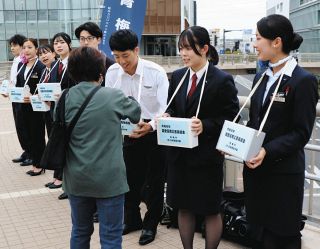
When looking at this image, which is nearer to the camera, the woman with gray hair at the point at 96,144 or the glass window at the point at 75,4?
the woman with gray hair at the point at 96,144

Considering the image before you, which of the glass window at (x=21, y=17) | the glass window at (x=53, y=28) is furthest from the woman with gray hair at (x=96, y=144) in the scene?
the glass window at (x=21, y=17)

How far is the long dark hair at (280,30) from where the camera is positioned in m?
2.33

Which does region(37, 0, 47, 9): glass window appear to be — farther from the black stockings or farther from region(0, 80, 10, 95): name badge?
the black stockings

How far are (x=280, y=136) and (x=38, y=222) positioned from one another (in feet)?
9.22

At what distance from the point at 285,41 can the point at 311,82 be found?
278mm

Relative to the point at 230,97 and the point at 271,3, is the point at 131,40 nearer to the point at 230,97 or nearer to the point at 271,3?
the point at 230,97

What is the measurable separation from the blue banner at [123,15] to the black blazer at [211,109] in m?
3.27

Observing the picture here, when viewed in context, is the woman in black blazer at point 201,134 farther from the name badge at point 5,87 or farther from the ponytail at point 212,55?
the name badge at point 5,87

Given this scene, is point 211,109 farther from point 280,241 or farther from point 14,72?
point 14,72

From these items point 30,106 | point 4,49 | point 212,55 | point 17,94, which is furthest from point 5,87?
point 4,49

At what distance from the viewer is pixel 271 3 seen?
90.6 metres

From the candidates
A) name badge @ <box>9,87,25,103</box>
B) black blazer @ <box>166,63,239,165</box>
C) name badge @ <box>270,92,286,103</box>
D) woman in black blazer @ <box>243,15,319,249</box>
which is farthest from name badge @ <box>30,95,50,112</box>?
name badge @ <box>270,92,286,103</box>

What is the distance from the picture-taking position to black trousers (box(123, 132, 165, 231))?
11.9 ft

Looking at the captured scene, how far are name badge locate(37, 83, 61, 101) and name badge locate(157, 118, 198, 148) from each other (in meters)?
2.06
